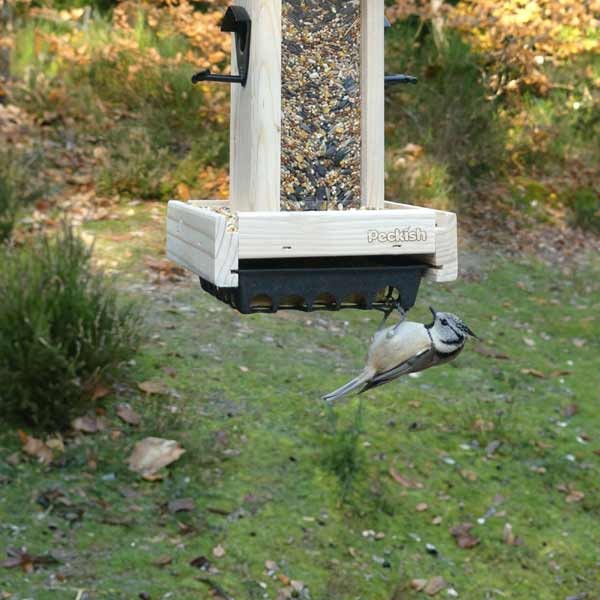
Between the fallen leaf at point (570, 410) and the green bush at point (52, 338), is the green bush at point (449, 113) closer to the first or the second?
the fallen leaf at point (570, 410)

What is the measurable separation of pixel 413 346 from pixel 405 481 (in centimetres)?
283

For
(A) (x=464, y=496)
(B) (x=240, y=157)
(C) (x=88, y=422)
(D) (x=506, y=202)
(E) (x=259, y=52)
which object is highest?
(E) (x=259, y=52)

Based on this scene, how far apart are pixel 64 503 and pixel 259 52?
8.34 ft

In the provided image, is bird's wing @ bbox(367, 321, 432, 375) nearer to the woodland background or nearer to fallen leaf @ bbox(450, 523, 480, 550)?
the woodland background

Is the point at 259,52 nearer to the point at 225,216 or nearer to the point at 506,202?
the point at 225,216

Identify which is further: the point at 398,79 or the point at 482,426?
the point at 482,426

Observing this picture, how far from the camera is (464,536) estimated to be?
5113mm

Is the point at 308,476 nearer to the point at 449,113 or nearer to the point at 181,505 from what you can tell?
the point at 181,505

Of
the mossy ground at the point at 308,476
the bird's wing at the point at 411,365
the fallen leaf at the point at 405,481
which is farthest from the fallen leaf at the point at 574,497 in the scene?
the bird's wing at the point at 411,365

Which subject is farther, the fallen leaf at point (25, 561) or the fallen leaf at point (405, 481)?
the fallen leaf at point (405, 481)

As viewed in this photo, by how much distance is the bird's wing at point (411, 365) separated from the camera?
2629 millimetres

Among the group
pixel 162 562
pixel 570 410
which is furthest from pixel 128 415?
pixel 570 410

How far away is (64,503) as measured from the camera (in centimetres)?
471

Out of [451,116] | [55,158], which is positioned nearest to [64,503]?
[55,158]
